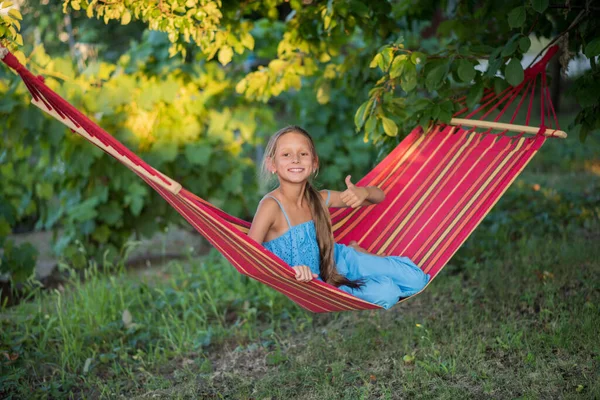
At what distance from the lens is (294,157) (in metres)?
2.36

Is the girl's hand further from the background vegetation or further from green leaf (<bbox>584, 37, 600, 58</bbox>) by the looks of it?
green leaf (<bbox>584, 37, 600, 58</bbox>)

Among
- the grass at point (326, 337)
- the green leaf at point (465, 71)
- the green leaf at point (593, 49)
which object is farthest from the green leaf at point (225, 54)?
the green leaf at point (593, 49)

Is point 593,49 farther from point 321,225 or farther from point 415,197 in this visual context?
point 321,225

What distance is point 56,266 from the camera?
14.1 feet

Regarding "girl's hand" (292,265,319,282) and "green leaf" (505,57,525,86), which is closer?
"girl's hand" (292,265,319,282)

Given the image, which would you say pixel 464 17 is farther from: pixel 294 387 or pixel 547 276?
pixel 294 387

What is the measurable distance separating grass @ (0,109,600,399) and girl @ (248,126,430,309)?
0.34 m

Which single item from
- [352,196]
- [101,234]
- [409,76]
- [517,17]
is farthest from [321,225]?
[101,234]

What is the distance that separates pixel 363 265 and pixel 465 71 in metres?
A: 0.78

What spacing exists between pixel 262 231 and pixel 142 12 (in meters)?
0.92

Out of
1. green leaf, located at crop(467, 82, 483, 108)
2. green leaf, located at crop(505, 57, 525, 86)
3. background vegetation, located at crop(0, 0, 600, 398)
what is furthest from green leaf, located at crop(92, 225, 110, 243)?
green leaf, located at crop(505, 57, 525, 86)

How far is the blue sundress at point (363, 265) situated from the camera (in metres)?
2.31

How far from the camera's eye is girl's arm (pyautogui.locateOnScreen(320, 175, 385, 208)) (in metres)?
2.45

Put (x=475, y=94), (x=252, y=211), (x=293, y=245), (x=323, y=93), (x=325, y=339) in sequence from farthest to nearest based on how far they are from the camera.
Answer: (x=252, y=211)
(x=323, y=93)
(x=325, y=339)
(x=475, y=94)
(x=293, y=245)
